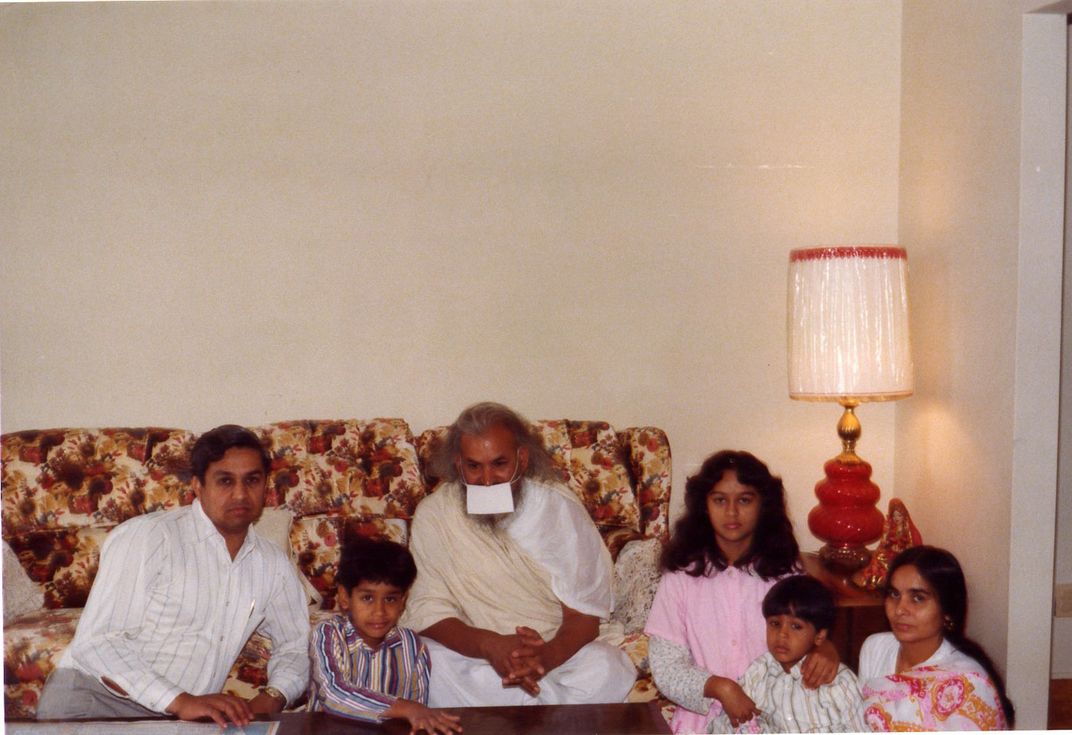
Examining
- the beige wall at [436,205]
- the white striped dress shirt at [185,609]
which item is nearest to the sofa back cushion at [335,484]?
the beige wall at [436,205]

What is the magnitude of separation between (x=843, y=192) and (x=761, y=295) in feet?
1.23

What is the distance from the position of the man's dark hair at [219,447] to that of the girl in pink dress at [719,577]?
3.61 feet

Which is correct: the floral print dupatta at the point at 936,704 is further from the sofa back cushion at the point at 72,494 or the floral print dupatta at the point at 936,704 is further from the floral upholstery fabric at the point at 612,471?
the sofa back cushion at the point at 72,494

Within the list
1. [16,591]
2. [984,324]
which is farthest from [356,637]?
[984,324]

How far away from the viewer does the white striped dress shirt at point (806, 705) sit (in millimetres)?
2285

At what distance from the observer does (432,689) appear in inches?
101

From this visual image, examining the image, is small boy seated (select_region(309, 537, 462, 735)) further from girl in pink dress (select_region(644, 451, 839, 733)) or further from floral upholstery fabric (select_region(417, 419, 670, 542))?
girl in pink dress (select_region(644, 451, 839, 733))

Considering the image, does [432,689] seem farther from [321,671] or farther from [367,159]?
[367,159]

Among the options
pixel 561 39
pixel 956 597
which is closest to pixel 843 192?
pixel 561 39

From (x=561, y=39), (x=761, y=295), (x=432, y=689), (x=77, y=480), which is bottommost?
(x=432, y=689)

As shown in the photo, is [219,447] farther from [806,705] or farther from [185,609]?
[806,705]

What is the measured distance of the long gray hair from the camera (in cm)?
279

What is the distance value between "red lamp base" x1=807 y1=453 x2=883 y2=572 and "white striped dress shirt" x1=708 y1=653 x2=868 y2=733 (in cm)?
53

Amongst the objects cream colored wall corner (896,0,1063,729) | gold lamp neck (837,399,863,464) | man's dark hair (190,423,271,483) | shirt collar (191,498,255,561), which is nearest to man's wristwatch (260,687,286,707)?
shirt collar (191,498,255,561)
